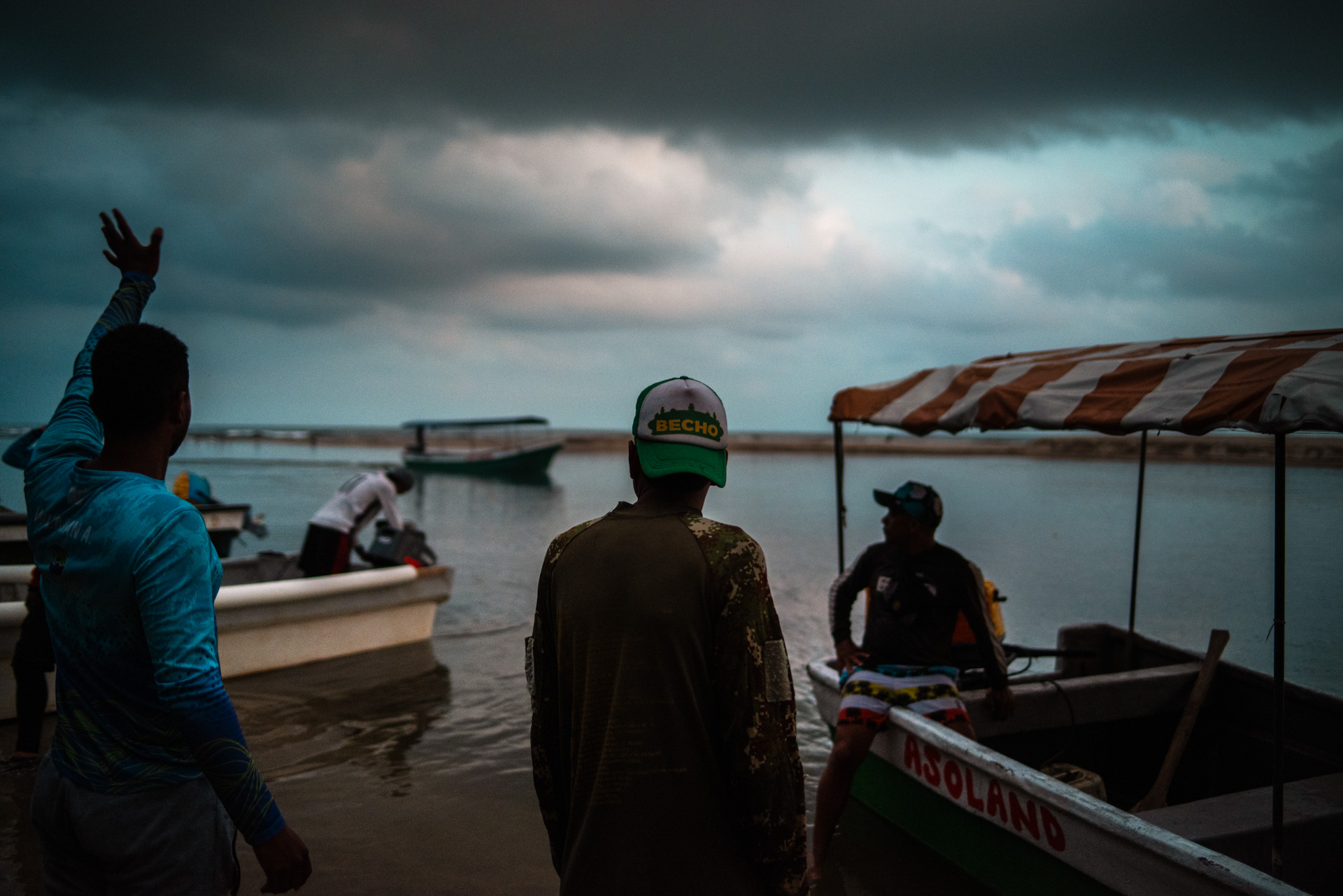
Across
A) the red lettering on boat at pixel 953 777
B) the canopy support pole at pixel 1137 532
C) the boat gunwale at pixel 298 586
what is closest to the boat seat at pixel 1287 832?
the red lettering on boat at pixel 953 777

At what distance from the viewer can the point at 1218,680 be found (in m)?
5.13

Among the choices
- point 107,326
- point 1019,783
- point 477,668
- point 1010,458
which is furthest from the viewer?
point 1010,458

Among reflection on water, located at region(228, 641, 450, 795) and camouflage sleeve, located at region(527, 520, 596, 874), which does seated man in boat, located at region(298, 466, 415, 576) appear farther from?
camouflage sleeve, located at region(527, 520, 596, 874)

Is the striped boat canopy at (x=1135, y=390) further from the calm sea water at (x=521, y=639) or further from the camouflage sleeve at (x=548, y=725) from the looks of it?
the camouflage sleeve at (x=548, y=725)

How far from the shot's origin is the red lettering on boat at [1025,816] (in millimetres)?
3564

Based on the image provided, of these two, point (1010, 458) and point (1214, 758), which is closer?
point (1214, 758)

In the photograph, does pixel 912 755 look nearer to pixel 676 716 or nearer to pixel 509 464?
pixel 676 716

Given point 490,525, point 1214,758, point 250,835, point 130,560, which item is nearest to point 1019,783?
point 1214,758

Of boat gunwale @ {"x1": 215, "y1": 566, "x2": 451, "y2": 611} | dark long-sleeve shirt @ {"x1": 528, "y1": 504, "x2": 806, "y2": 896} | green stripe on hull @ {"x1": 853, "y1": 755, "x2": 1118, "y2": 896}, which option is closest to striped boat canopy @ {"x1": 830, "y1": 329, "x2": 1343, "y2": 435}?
green stripe on hull @ {"x1": 853, "y1": 755, "x2": 1118, "y2": 896}

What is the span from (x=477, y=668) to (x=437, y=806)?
302cm

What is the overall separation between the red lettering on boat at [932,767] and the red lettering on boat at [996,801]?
328 mm

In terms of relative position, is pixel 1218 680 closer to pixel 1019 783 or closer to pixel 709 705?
pixel 1019 783

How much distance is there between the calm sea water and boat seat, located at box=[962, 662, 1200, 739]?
0.88m

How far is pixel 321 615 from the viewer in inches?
311
